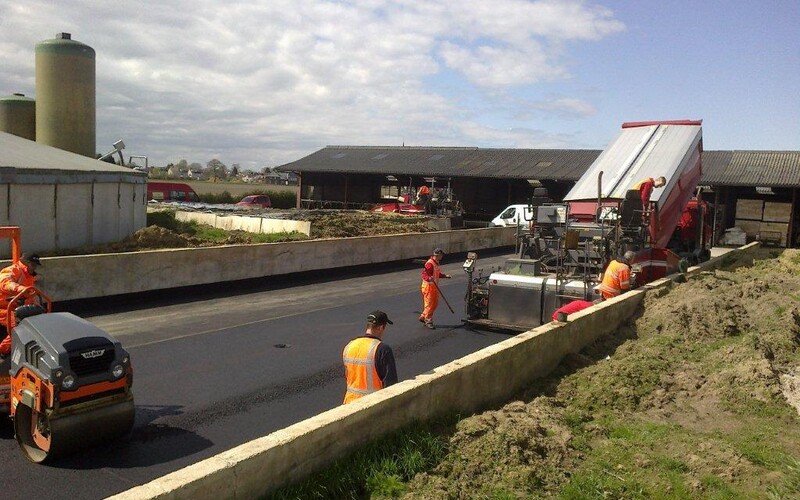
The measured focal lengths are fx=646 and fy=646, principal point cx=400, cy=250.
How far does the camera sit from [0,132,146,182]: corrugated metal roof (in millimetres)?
14797

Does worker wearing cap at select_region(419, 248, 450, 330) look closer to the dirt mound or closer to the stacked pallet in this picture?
the dirt mound

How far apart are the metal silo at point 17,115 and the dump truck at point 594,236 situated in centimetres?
1942

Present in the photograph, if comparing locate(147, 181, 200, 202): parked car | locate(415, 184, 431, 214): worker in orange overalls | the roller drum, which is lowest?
the roller drum

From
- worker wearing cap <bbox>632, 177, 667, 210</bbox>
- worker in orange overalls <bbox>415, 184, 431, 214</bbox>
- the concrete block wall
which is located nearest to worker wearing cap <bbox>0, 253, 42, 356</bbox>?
the concrete block wall

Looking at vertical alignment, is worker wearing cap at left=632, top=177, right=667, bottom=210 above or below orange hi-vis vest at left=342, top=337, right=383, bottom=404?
above

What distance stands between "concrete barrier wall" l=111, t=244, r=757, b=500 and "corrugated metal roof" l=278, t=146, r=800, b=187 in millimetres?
26125

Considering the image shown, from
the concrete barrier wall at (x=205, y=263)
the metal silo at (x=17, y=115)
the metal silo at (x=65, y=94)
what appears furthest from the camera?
the metal silo at (x=17, y=115)

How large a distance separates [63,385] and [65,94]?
1934cm

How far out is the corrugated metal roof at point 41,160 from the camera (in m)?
14.8

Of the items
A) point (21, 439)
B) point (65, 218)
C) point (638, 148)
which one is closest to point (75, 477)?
point (21, 439)

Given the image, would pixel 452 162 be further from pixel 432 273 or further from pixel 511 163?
pixel 432 273

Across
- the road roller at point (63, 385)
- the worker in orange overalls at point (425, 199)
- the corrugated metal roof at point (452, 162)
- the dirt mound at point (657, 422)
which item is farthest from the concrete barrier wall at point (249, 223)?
the corrugated metal roof at point (452, 162)

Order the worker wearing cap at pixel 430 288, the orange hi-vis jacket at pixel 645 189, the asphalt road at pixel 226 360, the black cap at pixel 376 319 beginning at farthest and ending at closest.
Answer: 1. the orange hi-vis jacket at pixel 645 189
2. the worker wearing cap at pixel 430 288
3. the asphalt road at pixel 226 360
4. the black cap at pixel 376 319

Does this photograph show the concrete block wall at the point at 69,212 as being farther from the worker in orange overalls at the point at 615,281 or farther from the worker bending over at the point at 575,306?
the worker in orange overalls at the point at 615,281
